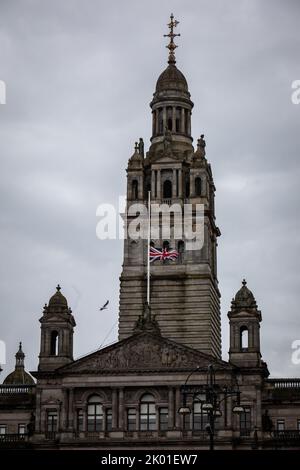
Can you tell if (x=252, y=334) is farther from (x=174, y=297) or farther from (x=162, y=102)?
(x=162, y=102)

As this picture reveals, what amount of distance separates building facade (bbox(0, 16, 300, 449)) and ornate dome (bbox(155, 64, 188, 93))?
16.3m

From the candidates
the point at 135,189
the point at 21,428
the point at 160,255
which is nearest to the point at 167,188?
the point at 135,189

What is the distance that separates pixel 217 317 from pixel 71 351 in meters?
16.7

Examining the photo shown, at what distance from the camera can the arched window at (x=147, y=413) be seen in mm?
102125

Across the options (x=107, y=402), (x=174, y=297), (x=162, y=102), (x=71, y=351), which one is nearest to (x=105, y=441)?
(x=107, y=402)

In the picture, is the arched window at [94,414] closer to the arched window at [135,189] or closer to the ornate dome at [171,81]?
the arched window at [135,189]

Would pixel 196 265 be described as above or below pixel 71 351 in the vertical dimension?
above

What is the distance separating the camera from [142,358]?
338 ft

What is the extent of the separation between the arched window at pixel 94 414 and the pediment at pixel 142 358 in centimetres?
253

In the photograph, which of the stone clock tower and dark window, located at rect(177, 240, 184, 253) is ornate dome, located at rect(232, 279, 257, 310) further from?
dark window, located at rect(177, 240, 184, 253)

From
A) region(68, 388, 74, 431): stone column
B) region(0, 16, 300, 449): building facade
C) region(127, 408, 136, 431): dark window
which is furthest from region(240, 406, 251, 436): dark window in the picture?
region(68, 388, 74, 431): stone column
